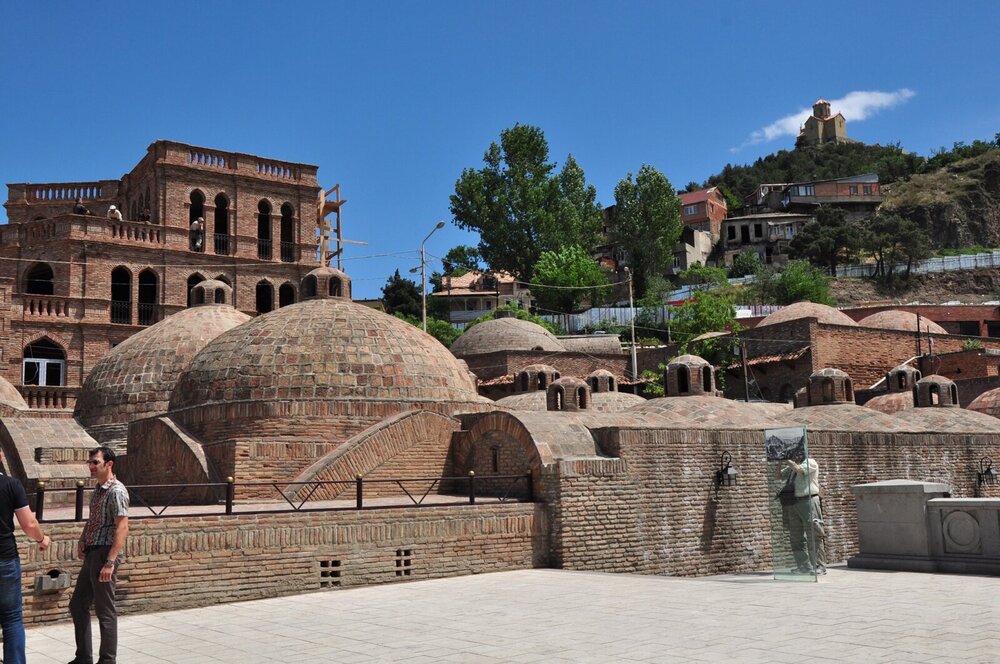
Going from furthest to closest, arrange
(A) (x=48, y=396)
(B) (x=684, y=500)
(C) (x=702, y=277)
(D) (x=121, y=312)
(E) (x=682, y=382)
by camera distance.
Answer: (C) (x=702, y=277) → (D) (x=121, y=312) → (A) (x=48, y=396) → (E) (x=682, y=382) → (B) (x=684, y=500)

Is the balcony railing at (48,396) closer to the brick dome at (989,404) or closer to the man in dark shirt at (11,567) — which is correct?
the man in dark shirt at (11,567)

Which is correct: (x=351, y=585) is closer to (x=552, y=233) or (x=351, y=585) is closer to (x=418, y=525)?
(x=418, y=525)

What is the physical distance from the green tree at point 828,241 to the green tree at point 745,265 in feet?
11.0

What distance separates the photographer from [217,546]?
1090cm

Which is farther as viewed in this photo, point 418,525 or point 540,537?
point 540,537

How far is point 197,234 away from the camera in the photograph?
119ft

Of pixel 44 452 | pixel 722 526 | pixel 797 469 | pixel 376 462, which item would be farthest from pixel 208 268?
pixel 797 469

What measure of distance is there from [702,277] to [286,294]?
32756 millimetres

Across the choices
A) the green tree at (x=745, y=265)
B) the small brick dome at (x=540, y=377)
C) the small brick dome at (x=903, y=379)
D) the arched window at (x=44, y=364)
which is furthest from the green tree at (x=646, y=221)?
the arched window at (x=44, y=364)

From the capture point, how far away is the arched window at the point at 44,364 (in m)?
30.9

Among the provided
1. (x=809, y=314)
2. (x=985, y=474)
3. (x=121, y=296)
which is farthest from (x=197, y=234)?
(x=985, y=474)

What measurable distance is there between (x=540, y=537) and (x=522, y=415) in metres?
2.71

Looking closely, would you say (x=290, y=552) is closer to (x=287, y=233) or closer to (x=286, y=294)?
(x=286, y=294)

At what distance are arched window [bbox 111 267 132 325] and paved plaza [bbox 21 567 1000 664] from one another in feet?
82.3
